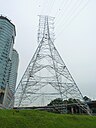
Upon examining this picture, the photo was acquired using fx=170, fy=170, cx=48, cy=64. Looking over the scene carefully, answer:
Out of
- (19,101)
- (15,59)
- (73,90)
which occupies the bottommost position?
(19,101)

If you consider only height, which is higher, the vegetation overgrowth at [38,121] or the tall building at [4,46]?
the tall building at [4,46]

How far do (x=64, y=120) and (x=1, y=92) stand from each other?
51778 millimetres

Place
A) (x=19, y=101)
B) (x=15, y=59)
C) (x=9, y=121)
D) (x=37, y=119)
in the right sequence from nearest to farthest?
(x=9, y=121) → (x=37, y=119) → (x=19, y=101) → (x=15, y=59)

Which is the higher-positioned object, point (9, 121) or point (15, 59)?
point (15, 59)

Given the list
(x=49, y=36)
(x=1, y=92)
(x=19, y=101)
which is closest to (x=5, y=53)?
(x=1, y=92)

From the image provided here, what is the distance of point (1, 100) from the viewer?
195 ft

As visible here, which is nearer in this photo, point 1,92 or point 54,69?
A: point 54,69

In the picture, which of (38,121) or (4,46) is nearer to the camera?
(38,121)

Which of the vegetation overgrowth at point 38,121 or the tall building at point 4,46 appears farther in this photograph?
the tall building at point 4,46

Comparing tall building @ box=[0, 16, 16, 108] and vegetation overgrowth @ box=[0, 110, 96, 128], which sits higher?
tall building @ box=[0, 16, 16, 108]

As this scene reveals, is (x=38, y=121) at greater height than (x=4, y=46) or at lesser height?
lesser

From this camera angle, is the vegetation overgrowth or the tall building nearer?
the vegetation overgrowth

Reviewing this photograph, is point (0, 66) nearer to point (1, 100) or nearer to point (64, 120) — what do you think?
point (1, 100)

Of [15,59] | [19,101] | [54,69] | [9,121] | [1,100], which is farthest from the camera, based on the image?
[15,59]
